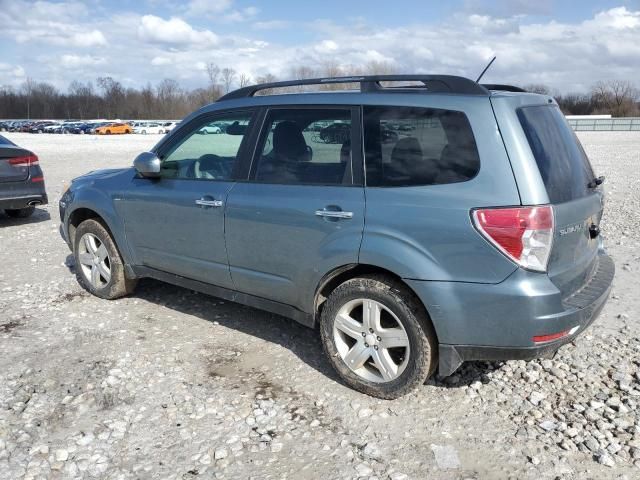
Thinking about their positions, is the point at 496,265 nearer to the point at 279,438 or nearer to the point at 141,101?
the point at 279,438

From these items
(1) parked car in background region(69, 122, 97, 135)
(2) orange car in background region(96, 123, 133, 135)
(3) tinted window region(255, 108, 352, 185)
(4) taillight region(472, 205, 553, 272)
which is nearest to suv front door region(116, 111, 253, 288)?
(3) tinted window region(255, 108, 352, 185)

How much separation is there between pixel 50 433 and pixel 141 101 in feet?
426

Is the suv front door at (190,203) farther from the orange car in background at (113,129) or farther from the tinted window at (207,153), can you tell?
the orange car in background at (113,129)

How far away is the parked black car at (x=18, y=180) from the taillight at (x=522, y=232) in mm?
7673

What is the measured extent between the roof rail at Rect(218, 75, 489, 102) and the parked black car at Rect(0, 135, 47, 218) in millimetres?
5509

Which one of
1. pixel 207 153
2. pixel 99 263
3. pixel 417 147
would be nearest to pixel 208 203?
pixel 207 153

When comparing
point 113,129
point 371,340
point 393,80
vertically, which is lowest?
point 371,340

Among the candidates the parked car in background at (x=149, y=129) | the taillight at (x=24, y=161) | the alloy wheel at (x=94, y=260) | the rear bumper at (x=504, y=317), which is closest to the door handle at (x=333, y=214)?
the rear bumper at (x=504, y=317)

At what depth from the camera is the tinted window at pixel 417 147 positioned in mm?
3232

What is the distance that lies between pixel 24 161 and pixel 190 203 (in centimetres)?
560

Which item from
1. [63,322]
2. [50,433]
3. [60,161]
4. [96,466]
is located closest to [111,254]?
[63,322]

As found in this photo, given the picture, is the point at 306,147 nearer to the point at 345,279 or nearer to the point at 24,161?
the point at 345,279

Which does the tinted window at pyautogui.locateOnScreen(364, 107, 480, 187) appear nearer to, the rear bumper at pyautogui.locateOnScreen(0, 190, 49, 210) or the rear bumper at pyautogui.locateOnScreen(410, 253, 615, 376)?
the rear bumper at pyautogui.locateOnScreen(410, 253, 615, 376)

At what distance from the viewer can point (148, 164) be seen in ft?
15.1
